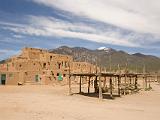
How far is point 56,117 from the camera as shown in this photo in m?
17.7

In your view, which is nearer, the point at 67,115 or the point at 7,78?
the point at 67,115

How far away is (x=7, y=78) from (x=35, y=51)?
9791 millimetres

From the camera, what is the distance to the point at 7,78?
167ft

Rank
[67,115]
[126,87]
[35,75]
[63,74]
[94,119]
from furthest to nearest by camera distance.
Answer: [63,74], [35,75], [126,87], [67,115], [94,119]

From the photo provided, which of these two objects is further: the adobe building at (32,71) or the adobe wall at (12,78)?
the adobe building at (32,71)

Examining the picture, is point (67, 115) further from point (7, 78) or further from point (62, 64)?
point (62, 64)

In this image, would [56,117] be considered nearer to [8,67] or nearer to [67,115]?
[67,115]

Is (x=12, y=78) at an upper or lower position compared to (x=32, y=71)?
lower

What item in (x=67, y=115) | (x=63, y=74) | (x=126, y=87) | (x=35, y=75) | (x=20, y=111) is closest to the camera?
(x=67, y=115)

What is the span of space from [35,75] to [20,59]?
485cm

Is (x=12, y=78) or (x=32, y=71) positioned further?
(x=32, y=71)

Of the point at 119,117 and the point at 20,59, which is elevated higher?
the point at 20,59

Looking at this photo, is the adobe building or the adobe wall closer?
the adobe wall

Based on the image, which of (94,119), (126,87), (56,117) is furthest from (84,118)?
(126,87)
